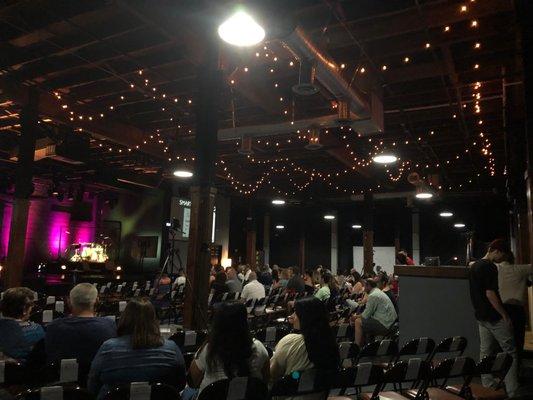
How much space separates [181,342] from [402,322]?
321 centimetres

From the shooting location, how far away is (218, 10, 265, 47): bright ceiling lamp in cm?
382

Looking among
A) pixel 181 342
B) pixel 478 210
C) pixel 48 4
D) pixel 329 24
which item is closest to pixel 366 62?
pixel 329 24

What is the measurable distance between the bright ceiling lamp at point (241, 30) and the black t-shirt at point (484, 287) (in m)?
3.05

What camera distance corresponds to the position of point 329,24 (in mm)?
6047

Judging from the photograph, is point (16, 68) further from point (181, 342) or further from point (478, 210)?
point (478, 210)

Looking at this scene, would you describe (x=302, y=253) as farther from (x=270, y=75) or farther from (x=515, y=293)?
(x=515, y=293)

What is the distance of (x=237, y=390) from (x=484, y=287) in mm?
3079

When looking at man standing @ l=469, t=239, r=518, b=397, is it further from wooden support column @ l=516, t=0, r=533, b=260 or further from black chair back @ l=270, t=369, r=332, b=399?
black chair back @ l=270, t=369, r=332, b=399

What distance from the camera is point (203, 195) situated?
6.74m

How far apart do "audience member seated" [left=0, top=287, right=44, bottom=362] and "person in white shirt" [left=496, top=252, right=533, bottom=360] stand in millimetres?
4561

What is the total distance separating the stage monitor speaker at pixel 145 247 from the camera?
62.6 feet

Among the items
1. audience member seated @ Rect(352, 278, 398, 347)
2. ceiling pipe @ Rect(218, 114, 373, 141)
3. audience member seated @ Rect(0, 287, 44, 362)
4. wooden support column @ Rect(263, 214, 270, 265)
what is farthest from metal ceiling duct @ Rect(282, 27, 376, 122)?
wooden support column @ Rect(263, 214, 270, 265)

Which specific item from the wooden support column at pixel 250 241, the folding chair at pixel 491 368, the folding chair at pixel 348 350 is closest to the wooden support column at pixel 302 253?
the wooden support column at pixel 250 241

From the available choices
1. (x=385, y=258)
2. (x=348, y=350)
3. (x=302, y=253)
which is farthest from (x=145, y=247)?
(x=348, y=350)
